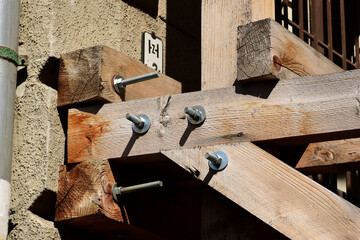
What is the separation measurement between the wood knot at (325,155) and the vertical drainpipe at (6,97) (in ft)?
4.01

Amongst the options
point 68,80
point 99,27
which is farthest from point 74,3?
point 68,80

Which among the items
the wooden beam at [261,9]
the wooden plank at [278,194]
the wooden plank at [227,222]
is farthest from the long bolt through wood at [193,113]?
the wooden beam at [261,9]

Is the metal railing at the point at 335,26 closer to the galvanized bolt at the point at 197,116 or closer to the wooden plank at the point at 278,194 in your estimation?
the galvanized bolt at the point at 197,116

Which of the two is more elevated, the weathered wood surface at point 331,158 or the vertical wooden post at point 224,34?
the vertical wooden post at point 224,34

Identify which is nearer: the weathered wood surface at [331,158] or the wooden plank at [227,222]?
the wooden plank at [227,222]

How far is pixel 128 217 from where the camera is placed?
2998 mm

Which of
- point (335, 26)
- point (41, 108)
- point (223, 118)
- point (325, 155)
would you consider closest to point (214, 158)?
point (223, 118)

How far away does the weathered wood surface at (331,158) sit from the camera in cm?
304

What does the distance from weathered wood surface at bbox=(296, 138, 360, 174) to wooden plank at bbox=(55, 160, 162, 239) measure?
0.74 m

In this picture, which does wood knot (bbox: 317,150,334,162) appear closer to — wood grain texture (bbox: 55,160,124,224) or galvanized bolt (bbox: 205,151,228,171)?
galvanized bolt (bbox: 205,151,228,171)

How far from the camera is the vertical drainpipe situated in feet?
9.61

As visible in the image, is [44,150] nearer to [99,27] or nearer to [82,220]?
[82,220]

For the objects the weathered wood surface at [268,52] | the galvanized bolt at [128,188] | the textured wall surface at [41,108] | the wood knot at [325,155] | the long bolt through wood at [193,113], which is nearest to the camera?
the weathered wood surface at [268,52]

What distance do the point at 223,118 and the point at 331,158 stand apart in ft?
2.09
